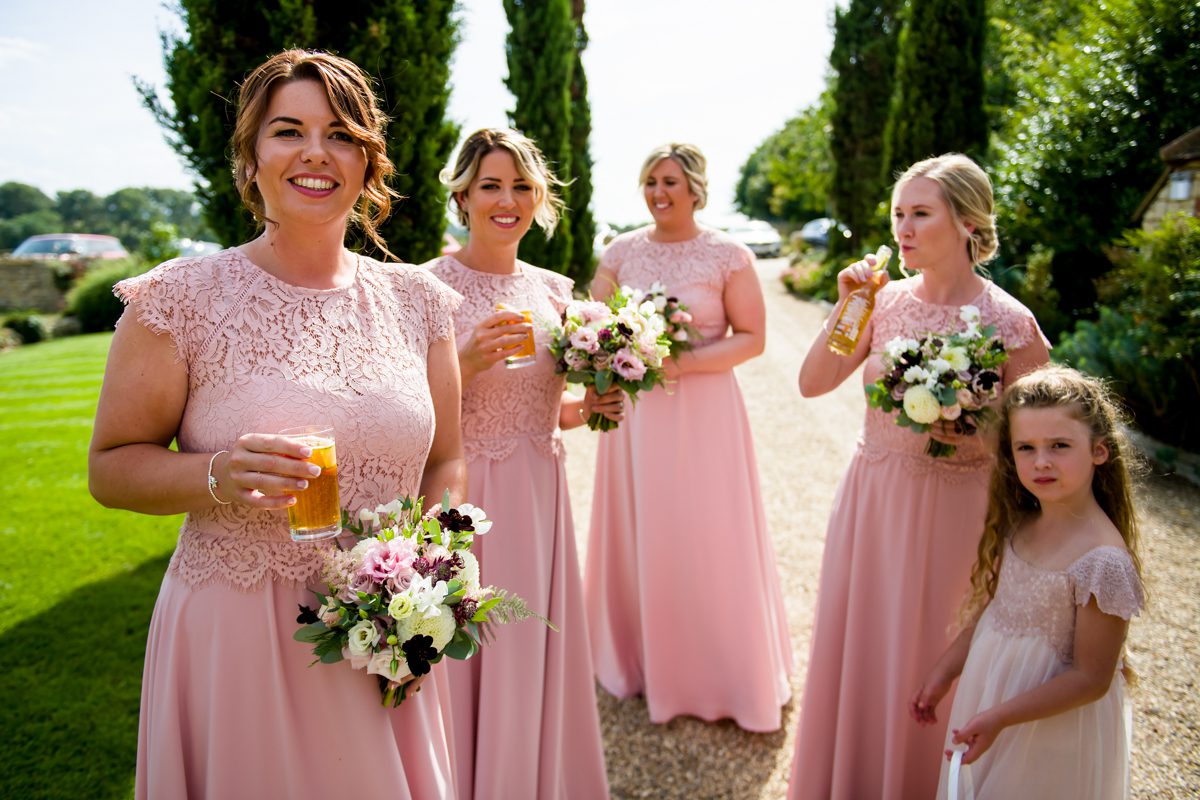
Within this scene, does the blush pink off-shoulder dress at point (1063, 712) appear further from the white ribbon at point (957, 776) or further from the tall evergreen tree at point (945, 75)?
the tall evergreen tree at point (945, 75)

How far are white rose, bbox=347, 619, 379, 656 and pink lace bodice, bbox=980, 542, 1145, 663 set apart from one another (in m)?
1.99

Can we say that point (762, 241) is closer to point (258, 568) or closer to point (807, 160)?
point (807, 160)

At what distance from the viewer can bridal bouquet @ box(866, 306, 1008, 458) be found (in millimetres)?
2844

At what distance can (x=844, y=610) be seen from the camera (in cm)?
332

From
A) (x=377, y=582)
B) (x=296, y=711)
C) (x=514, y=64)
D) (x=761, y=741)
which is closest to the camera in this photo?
(x=377, y=582)

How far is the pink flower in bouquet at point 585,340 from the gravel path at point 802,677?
2067 mm

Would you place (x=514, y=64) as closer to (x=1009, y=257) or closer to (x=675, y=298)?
(x=1009, y=257)

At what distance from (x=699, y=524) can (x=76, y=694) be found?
3.70 metres

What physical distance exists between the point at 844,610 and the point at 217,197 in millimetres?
4789

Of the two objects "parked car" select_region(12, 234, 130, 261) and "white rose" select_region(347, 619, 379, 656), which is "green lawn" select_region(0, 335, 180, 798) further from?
"parked car" select_region(12, 234, 130, 261)

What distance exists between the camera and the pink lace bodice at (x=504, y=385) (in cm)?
323

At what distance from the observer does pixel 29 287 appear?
28.3 meters

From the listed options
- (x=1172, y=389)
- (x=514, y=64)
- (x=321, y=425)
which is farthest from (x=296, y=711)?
(x=514, y=64)

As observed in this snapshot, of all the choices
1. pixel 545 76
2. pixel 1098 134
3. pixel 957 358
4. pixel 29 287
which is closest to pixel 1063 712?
pixel 957 358
